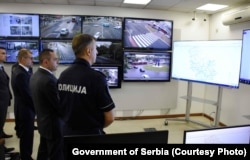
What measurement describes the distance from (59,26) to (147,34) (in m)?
1.90

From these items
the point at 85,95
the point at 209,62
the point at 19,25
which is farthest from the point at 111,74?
the point at 85,95

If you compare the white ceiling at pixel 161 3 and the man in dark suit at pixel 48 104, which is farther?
the white ceiling at pixel 161 3

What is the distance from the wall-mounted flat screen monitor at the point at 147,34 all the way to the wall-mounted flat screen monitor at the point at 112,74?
524mm

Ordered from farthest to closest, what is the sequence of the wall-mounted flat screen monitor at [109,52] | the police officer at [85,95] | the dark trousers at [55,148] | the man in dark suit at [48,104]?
the wall-mounted flat screen monitor at [109,52], the dark trousers at [55,148], the man in dark suit at [48,104], the police officer at [85,95]

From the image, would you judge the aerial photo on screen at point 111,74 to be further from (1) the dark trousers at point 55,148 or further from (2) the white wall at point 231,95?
(1) the dark trousers at point 55,148

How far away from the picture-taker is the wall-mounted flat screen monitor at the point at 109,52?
4.76 metres

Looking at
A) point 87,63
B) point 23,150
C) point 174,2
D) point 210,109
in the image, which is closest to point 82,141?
point 87,63

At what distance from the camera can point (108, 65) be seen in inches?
189

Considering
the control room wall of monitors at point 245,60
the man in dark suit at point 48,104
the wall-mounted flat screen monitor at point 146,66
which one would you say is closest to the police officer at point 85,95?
the man in dark suit at point 48,104

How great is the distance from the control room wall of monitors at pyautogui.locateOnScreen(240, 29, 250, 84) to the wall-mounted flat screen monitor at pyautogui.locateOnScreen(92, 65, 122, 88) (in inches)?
94.6

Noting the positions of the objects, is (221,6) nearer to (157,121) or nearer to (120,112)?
(157,121)

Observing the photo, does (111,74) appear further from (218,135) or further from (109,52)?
(218,135)

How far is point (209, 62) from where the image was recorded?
13.2 ft

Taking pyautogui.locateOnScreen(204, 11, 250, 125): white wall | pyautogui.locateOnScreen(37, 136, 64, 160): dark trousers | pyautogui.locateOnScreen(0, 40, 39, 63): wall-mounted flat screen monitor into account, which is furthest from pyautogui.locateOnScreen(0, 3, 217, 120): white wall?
pyautogui.locateOnScreen(37, 136, 64, 160): dark trousers
